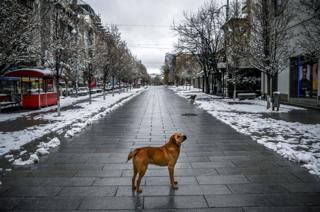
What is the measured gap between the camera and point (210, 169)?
5.99 m

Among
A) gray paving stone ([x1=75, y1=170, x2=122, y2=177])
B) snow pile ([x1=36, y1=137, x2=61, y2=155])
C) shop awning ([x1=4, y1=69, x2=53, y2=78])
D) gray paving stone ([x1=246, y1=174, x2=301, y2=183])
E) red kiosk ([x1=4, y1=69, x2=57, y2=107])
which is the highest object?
shop awning ([x1=4, y1=69, x2=53, y2=78])

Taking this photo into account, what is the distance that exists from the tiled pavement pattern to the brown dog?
356mm

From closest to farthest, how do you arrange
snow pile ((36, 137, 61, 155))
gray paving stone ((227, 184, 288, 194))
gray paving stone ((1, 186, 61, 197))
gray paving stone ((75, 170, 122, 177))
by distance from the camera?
gray paving stone ((1, 186, 61, 197)) < gray paving stone ((227, 184, 288, 194)) < gray paving stone ((75, 170, 122, 177)) < snow pile ((36, 137, 61, 155))

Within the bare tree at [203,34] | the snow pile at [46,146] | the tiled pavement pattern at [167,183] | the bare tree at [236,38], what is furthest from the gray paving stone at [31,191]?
the bare tree at [203,34]

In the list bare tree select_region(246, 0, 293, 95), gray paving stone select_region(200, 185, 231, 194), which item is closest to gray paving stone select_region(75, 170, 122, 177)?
gray paving stone select_region(200, 185, 231, 194)

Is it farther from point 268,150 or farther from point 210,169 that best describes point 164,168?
point 268,150

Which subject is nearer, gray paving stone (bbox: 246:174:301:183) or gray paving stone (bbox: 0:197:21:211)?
gray paving stone (bbox: 0:197:21:211)

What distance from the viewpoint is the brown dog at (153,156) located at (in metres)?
4.52

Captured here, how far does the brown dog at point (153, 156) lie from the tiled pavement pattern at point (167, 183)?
356 millimetres

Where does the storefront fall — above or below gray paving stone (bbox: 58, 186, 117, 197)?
above

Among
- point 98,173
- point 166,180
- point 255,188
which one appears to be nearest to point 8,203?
point 98,173

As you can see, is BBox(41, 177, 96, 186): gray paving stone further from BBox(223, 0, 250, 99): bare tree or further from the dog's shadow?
BBox(223, 0, 250, 99): bare tree

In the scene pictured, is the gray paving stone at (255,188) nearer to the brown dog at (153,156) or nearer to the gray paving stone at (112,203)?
the brown dog at (153,156)

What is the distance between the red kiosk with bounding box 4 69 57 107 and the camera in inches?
760
